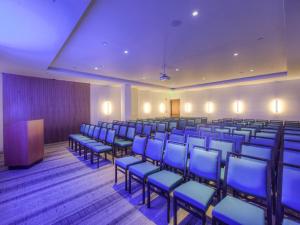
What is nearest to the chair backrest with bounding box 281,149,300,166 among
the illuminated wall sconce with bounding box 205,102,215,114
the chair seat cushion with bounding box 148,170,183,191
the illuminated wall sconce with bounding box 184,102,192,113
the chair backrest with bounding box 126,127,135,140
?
the chair seat cushion with bounding box 148,170,183,191

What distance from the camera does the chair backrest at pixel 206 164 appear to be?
205 centimetres

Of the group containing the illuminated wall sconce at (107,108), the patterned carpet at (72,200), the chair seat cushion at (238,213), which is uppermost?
the illuminated wall sconce at (107,108)

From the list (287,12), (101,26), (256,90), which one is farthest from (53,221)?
(256,90)

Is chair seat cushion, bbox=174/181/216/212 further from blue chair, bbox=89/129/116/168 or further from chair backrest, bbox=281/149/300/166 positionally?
blue chair, bbox=89/129/116/168

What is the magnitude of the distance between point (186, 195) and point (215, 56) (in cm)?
475

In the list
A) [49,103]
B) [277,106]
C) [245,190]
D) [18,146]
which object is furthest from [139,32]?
[277,106]

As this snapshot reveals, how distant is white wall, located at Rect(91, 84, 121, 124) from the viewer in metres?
8.71

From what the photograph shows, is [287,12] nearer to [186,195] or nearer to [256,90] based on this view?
[186,195]

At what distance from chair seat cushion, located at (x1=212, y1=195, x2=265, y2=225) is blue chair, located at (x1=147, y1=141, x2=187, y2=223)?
2.18 feet

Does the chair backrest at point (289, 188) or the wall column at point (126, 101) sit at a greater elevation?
the wall column at point (126, 101)

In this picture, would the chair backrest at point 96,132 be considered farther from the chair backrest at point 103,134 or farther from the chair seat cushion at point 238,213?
the chair seat cushion at point 238,213

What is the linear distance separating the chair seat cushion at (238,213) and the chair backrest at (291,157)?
0.96 meters

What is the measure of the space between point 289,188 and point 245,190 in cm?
41

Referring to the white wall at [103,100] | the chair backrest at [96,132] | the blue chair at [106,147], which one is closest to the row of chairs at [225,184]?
the blue chair at [106,147]
